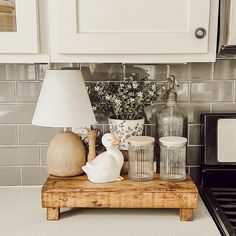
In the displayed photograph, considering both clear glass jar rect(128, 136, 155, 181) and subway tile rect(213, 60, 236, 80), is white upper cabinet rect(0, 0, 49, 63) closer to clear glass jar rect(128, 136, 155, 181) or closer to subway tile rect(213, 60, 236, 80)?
clear glass jar rect(128, 136, 155, 181)

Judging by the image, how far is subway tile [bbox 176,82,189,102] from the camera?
152cm

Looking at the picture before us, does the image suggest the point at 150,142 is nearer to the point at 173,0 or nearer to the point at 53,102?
the point at 53,102

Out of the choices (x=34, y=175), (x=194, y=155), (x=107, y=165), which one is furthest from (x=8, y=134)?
(x=194, y=155)

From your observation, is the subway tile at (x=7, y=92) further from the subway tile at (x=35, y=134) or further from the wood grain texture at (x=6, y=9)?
the wood grain texture at (x=6, y=9)

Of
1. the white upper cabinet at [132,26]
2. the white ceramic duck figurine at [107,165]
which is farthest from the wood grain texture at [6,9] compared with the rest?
the white ceramic duck figurine at [107,165]

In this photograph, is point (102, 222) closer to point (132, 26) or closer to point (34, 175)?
point (34, 175)

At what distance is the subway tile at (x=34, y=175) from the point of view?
158 centimetres

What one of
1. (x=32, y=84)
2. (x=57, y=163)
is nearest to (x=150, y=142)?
(x=57, y=163)

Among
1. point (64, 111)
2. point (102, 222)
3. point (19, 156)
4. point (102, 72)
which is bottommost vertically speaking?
point (102, 222)

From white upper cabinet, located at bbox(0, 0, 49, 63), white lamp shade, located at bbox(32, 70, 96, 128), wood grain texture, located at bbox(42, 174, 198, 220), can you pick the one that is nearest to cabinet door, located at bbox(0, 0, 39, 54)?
white upper cabinet, located at bbox(0, 0, 49, 63)

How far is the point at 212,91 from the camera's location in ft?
5.00

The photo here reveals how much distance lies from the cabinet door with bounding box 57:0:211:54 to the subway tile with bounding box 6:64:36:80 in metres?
0.38

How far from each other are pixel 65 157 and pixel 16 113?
37cm

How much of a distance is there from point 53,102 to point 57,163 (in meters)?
0.21
